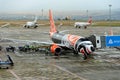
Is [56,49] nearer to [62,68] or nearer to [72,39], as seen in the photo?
[72,39]

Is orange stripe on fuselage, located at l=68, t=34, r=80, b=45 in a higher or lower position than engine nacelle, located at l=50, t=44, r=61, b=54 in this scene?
higher

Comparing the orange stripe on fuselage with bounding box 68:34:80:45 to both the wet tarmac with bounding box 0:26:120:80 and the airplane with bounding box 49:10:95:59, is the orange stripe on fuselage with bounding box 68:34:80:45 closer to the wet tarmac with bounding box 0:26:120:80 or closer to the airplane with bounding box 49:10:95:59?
the airplane with bounding box 49:10:95:59

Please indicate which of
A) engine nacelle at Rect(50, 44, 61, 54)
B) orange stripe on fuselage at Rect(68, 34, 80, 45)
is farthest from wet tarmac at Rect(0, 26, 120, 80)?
orange stripe on fuselage at Rect(68, 34, 80, 45)

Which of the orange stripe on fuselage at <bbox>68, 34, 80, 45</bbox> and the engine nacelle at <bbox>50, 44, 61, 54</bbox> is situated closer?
the orange stripe on fuselage at <bbox>68, 34, 80, 45</bbox>

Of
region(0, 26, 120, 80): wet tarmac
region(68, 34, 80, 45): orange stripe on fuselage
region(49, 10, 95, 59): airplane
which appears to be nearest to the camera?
region(0, 26, 120, 80): wet tarmac

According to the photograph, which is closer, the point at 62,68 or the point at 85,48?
the point at 62,68

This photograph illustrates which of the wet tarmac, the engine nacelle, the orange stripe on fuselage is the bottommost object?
the wet tarmac

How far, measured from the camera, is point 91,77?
32.0m

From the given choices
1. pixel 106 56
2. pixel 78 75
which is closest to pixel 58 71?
pixel 78 75

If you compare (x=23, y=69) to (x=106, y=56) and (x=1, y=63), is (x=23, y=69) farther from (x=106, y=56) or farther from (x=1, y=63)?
(x=106, y=56)

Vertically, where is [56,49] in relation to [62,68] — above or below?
above

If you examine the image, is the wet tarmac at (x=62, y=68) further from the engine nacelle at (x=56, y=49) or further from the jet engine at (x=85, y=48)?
the jet engine at (x=85, y=48)

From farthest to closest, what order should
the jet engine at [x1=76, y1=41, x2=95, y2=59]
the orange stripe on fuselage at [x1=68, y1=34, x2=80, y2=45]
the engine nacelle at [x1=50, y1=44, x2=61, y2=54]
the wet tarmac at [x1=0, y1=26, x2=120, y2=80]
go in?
the engine nacelle at [x1=50, y1=44, x2=61, y2=54], the orange stripe on fuselage at [x1=68, y1=34, x2=80, y2=45], the jet engine at [x1=76, y1=41, x2=95, y2=59], the wet tarmac at [x1=0, y1=26, x2=120, y2=80]

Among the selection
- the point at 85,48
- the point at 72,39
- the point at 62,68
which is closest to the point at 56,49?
the point at 72,39
